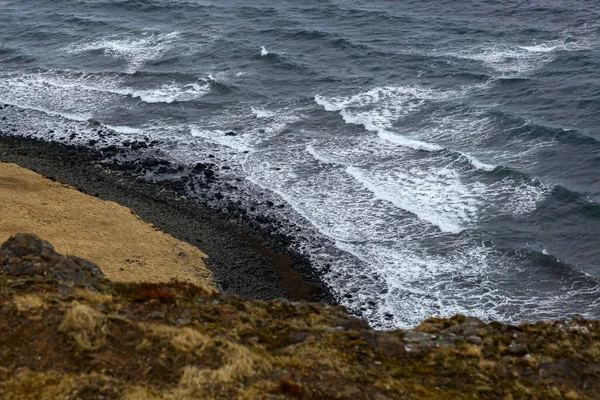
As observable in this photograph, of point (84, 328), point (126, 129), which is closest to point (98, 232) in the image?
point (84, 328)

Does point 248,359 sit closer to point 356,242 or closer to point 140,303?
point 140,303

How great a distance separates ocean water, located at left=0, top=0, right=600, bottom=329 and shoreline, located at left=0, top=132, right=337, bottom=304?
4.60 ft

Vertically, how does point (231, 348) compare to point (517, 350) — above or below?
above

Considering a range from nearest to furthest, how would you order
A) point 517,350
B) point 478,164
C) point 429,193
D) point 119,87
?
point 517,350 → point 429,193 → point 478,164 → point 119,87

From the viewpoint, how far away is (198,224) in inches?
1471

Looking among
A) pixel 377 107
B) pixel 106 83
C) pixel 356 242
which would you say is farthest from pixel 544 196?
pixel 106 83

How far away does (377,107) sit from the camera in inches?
2083

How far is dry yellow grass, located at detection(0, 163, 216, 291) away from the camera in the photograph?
102 feet

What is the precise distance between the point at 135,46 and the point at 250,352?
6062 cm

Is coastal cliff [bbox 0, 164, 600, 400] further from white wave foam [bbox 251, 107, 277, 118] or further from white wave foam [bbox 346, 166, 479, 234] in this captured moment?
white wave foam [bbox 251, 107, 277, 118]

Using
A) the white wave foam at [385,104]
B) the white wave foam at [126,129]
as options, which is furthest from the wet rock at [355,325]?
the white wave foam at [126,129]

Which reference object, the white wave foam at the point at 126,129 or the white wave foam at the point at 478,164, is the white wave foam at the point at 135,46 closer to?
the white wave foam at the point at 126,129

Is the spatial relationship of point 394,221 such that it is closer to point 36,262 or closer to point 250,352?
point 250,352

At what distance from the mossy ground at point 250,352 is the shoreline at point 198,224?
11832 millimetres
